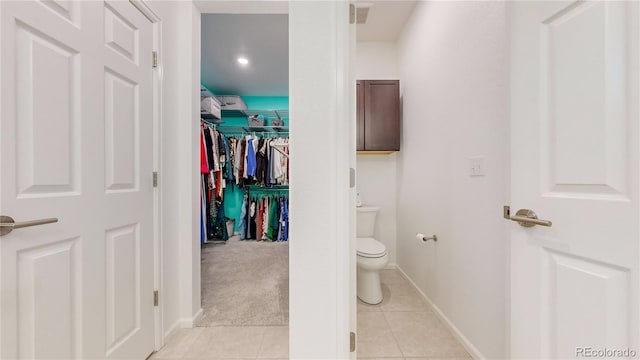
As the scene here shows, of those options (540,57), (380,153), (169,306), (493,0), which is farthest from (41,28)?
(380,153)

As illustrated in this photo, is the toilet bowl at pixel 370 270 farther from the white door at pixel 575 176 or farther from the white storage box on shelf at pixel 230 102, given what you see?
the white storage box on shelf at pixel 230 102

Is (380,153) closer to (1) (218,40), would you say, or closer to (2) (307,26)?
(2) (307,26)

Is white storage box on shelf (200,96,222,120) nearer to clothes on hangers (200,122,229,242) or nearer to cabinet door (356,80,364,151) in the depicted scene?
clothes on hangers (200,122,229,242)

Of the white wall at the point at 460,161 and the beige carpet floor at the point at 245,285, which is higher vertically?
the white wall at the point at 460,161

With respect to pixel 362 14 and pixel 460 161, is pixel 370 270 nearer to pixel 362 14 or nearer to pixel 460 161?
pixel 460 161

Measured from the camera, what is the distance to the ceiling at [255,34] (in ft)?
5.26

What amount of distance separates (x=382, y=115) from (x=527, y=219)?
1727 mm

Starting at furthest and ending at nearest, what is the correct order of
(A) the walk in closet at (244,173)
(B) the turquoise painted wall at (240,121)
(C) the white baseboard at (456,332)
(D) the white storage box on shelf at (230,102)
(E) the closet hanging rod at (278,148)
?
(B) the turquoise painted wall at (240,121) < (D) the white storage box on shelf at (230,102) < (E) the closet hanging rod at (278,148) < (A) the walk in closet at (244,173) < (C) the white baseboard at (456,332)

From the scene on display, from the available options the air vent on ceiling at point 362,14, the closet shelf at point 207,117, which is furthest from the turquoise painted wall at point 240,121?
the air vent on ceiling at point 362,14

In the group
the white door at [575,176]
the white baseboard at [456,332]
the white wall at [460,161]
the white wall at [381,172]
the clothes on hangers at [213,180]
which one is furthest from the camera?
the clothes on hangers at [213,180]

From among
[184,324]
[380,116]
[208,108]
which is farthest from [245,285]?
[208,108]

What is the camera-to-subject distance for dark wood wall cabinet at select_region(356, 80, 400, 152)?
7.61ft

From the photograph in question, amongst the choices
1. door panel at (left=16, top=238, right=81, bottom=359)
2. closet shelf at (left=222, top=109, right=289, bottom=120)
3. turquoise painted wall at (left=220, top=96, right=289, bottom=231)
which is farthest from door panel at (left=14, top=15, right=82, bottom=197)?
turquoise painted wall at (left=220, top=96, right=289, bottom=231)
